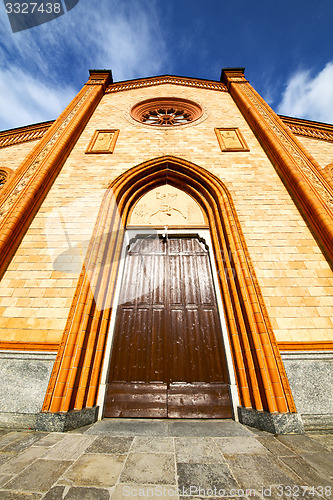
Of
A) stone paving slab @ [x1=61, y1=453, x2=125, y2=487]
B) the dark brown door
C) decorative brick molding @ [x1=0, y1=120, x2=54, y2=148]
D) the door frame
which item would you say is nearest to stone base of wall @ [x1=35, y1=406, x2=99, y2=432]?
the door frame

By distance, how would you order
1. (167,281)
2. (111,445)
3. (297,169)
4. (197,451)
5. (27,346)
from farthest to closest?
(297,169) → (167,281) → (27,346) → (111,445) → (197,451)

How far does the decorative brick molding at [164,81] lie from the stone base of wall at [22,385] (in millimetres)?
10945

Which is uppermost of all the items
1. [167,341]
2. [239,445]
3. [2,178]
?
[2,178]

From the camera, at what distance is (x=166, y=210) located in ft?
17.9

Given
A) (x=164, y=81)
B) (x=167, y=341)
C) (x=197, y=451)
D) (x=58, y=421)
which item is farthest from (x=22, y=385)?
(x=164, y=81)

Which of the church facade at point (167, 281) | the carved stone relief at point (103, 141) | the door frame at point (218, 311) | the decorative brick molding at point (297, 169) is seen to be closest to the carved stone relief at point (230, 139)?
the church facade at point (167, 281)

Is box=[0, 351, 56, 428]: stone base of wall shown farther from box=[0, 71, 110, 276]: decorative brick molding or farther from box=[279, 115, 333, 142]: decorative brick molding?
box=[279, 115, 333, 142]: decorative brick molding

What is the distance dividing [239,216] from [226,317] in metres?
2.28

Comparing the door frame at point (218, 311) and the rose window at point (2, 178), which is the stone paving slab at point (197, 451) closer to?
the door frame at point (218, 311)

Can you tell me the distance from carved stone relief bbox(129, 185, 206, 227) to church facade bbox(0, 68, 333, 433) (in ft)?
0.12

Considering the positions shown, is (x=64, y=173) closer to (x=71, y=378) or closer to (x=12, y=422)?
(x=71, y=378)

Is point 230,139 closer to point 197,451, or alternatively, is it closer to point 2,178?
point 197,451

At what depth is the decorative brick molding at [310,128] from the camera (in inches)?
336

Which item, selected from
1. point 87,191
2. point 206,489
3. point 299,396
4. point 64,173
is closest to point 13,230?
point 87,191
